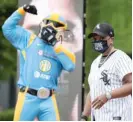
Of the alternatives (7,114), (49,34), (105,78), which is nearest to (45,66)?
(49,34)

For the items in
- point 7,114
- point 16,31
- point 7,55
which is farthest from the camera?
point 7,55

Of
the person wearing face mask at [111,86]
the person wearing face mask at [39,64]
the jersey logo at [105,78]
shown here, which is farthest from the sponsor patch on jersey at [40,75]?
the jersey logo at [105,78]

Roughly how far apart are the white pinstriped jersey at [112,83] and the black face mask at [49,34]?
78cm

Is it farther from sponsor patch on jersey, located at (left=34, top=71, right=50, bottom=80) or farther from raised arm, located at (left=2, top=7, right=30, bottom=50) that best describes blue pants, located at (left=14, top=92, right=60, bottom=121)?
raised arm, located at (left=2, top=7, right=30, bottom=50)

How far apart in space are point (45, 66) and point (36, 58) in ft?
0.39

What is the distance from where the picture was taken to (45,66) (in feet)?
15.9

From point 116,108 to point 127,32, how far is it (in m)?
2.77

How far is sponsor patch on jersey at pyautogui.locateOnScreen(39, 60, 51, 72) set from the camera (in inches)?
190

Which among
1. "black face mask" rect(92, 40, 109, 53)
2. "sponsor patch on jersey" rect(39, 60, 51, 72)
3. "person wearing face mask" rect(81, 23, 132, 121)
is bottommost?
"person wearing face mask" rect(81, 23, 132, 121)

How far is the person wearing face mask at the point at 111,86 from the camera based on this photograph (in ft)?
13.0

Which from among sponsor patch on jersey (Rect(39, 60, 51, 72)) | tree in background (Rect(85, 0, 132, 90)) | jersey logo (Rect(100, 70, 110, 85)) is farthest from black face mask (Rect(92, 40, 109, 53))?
tree in background (Rect(85, 0, 132, 90))

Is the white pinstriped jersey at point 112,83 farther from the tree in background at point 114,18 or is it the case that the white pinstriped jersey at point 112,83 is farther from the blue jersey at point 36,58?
the tree in background at point 114,18

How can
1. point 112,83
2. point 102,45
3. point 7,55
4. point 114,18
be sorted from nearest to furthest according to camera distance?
point 112,83 < point 102,45 < point 114,18 < point 7,55

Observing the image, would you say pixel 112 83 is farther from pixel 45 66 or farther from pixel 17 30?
pixel 17 30
